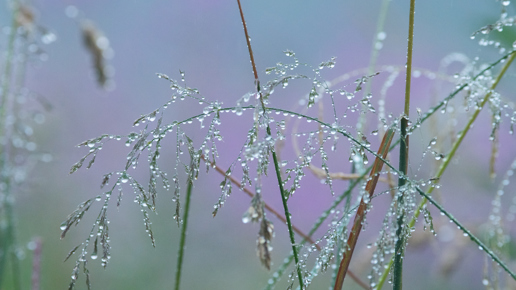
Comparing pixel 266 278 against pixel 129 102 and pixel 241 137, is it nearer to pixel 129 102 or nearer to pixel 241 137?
pixel 241 137

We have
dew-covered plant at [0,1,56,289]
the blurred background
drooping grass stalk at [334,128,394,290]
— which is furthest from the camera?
the blurred background

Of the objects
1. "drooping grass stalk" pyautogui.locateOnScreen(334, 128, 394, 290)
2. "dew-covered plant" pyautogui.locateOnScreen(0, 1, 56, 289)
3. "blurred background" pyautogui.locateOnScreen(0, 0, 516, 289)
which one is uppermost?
"blurred background" pyautogui.locateOnScreen(0, 0, 516, 289)

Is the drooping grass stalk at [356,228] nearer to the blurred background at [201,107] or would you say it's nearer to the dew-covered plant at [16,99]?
the dew-covered plant at [16,99]

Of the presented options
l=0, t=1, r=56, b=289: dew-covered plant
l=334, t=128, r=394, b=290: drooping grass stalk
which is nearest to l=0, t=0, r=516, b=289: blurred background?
l=0, t=1, r=56, b=289: dew-covered plant

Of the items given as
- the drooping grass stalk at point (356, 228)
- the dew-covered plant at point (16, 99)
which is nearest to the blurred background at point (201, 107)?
the dew-covered plant at point (16, 99)

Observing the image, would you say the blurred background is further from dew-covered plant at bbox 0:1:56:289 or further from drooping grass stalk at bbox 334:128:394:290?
drooping grass stalk at bbox 334:128:394:290

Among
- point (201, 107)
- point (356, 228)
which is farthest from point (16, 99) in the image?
point (201, 107)

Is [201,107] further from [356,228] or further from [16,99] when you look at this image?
[356,228]

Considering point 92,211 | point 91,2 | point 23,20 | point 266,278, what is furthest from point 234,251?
point 91,2

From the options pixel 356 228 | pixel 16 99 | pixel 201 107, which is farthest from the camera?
pixel 201 107
